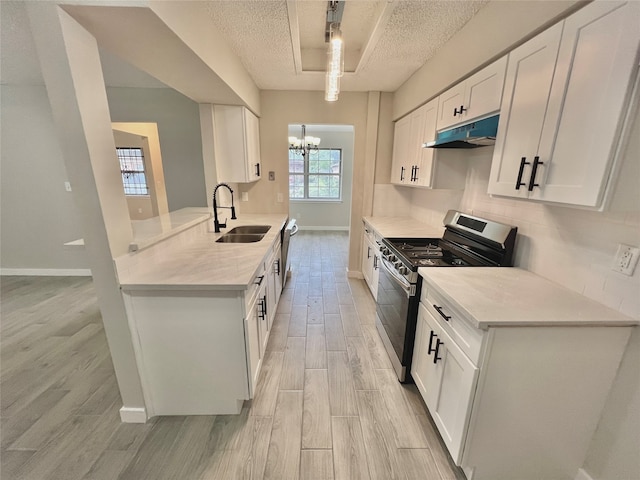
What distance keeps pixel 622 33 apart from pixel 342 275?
3.49m

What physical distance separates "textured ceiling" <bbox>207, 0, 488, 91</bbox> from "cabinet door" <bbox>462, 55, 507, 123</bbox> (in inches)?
16.3

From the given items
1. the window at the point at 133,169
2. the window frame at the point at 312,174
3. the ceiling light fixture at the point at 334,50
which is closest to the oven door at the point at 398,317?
the ceiling light fixture at the point at 334,50

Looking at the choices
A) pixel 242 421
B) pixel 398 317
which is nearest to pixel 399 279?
pixel 398 317

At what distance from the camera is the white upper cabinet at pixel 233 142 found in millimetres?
2830

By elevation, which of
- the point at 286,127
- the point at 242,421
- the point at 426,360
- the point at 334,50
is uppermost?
the point at 334,50

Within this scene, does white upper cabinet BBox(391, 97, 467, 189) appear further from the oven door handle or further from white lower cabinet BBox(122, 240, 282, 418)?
white lower cabinet BBox(122, 240, 282, 418)

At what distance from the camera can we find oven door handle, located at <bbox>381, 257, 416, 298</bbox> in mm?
1769

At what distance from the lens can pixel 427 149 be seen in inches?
97.0

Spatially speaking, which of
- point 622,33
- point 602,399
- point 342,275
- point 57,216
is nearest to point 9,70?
point 57,216

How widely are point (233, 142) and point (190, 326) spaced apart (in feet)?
6.92

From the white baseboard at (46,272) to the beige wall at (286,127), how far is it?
8.65ft

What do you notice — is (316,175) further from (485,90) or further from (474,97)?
(485,90)

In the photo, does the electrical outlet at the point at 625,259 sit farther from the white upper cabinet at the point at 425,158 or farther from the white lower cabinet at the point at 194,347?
the white lower cabinet at the point at 194,347

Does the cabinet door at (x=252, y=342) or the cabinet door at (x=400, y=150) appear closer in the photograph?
the cabinet door at (x=252, y=342)
